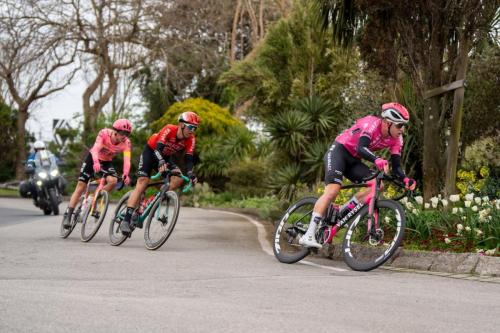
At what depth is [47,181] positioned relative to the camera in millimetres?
20000

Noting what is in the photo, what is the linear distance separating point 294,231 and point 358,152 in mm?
1444

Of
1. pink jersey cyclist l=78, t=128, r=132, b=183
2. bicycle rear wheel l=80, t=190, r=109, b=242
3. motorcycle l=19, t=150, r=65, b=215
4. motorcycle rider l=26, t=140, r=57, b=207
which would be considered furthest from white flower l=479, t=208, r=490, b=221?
motorcycle rider l=26, t=140, r=57, b=207

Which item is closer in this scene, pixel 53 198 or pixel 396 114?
pixel 396 114

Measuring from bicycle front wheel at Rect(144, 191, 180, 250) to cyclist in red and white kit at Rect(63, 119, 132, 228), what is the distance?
2.99 ft

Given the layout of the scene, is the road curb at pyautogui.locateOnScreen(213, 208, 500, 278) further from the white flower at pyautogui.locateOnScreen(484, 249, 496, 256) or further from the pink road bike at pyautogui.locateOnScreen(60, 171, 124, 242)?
the pink road bike at pyautogui.locateOnScreen(60, 171, 124, 242)

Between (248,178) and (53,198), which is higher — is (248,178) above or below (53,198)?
above

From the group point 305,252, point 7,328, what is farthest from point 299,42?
A: point 7,328

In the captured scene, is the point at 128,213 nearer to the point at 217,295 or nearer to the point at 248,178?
the point at 217,295

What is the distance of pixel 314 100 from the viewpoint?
24.8m

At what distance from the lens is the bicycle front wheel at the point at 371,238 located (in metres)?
9.07

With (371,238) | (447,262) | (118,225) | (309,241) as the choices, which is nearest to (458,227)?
(447,262)

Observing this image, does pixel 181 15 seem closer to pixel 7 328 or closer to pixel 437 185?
pixel 437 185

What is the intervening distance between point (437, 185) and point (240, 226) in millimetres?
5797

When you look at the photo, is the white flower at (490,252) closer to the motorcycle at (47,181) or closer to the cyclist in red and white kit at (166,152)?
the cyclist in red and white kit at (166,152)
